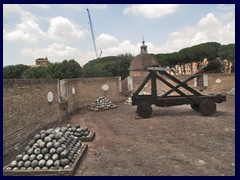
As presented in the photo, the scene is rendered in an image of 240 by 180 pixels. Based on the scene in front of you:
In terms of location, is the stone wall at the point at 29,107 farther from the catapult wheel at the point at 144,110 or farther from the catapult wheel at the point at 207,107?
the catapult wheel at the point at 207,107

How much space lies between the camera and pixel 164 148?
19.1 ft

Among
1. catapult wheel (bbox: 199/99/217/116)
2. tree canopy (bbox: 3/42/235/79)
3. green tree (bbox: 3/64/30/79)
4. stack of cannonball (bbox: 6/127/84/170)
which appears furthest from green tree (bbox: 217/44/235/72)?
stack of cannonball (bbox: 6/127/84/170)

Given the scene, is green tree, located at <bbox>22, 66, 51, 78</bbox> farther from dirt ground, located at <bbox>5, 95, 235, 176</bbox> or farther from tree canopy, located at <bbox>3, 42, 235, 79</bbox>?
dirt ground, located at <bbox>5, 95, 235, 176</bbox>

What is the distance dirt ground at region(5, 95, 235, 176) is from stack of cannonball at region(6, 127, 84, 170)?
40 centimetres

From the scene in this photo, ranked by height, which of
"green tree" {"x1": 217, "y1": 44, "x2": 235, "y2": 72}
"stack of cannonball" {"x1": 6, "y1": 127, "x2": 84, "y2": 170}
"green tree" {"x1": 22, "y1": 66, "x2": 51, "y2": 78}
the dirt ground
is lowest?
the dirt ground

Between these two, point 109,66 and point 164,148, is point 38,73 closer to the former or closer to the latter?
point 109,66

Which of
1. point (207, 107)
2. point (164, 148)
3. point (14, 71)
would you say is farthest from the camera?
point (14, 71)

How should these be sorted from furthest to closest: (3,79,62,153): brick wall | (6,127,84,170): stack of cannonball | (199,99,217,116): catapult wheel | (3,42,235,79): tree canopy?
(3,42,235,79): tree canopy → (199,99,217,116): catapult wheel → (3,79,62,153): brick wall → (6,127,84,170): stack of cannonball

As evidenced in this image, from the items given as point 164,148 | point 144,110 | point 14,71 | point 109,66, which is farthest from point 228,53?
point 164,148

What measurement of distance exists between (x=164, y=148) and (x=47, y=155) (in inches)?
117

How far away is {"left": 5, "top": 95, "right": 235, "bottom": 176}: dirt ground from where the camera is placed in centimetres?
452

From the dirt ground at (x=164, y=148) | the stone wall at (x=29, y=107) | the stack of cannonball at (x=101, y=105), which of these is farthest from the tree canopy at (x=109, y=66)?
the dirt ground at (x=164, y=148)

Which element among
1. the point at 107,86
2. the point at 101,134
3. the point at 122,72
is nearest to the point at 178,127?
the point at 101,134

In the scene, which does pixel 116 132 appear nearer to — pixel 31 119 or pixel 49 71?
pixel 31 119
